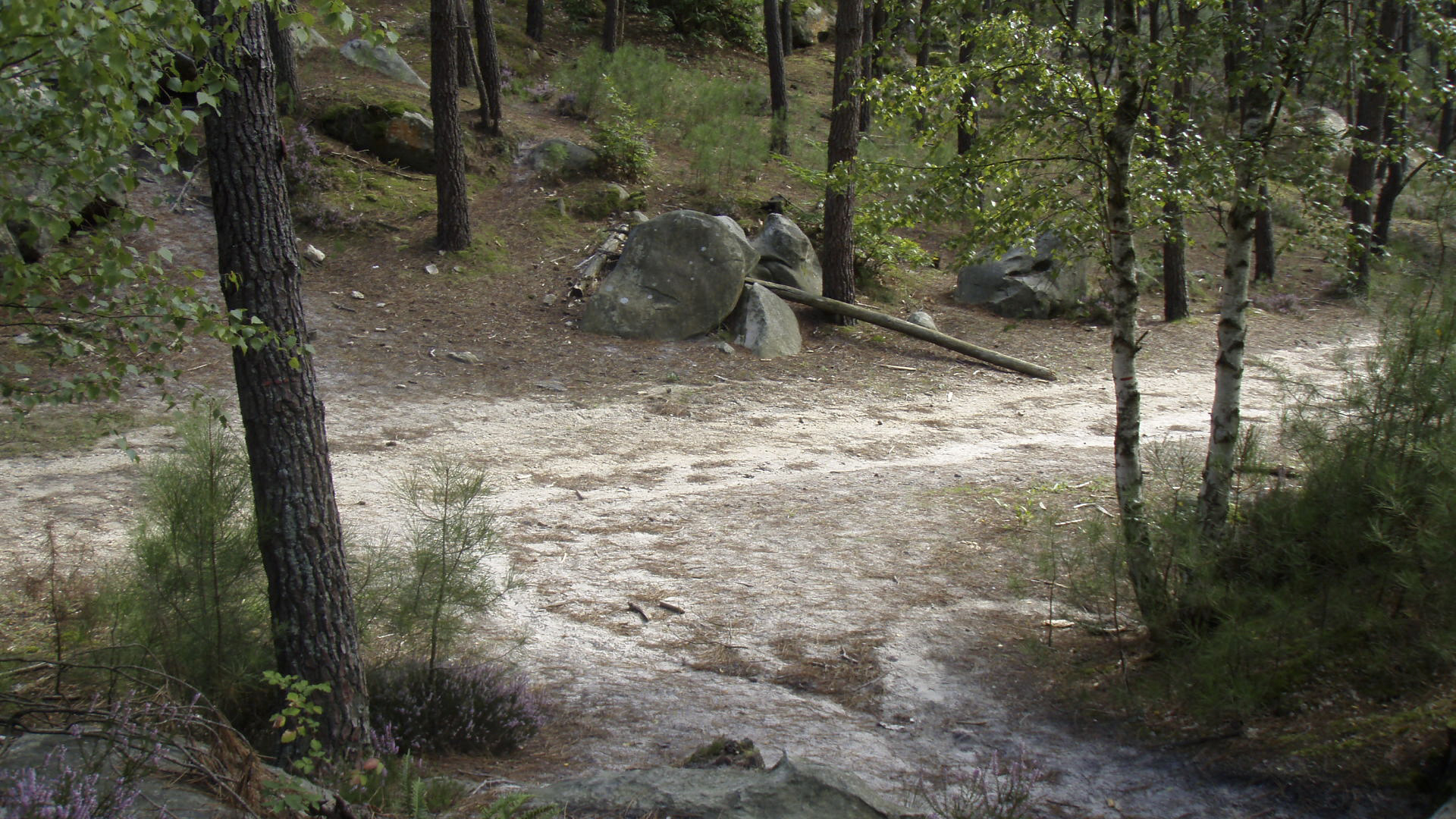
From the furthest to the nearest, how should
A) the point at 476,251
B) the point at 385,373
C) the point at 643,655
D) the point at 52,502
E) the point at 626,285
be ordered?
the point at 476,251
the point at 626,285
the point at 385,373
the point at 52,502
the point at 643,655

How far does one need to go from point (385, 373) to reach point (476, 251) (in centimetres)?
350

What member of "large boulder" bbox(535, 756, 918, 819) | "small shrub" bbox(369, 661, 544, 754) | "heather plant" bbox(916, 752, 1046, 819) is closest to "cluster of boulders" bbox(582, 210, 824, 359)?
"small shrub" bbox(369, 661, 544, 754)

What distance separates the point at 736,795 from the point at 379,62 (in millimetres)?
16915

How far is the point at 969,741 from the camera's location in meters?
4.91

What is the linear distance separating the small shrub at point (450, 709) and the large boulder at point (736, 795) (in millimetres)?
822

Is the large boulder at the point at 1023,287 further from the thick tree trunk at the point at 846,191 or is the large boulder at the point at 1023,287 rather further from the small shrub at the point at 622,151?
the small shrub at the point at 622,151

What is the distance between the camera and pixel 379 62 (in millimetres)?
17141

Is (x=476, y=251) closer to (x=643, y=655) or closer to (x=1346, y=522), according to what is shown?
(x=643, y=655)

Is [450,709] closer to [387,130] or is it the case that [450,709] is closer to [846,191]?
[846,191]

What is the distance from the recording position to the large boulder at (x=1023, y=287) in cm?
1529

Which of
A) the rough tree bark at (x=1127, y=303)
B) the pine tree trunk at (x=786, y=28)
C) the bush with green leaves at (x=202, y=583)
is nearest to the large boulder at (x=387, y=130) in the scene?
the bush with green leaves at (x=202, y=583)

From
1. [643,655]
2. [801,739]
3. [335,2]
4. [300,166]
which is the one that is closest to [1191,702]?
[801,739]

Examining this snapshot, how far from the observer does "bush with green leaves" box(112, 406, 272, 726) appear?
4.00 m

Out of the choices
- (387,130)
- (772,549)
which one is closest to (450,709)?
(772,549)
